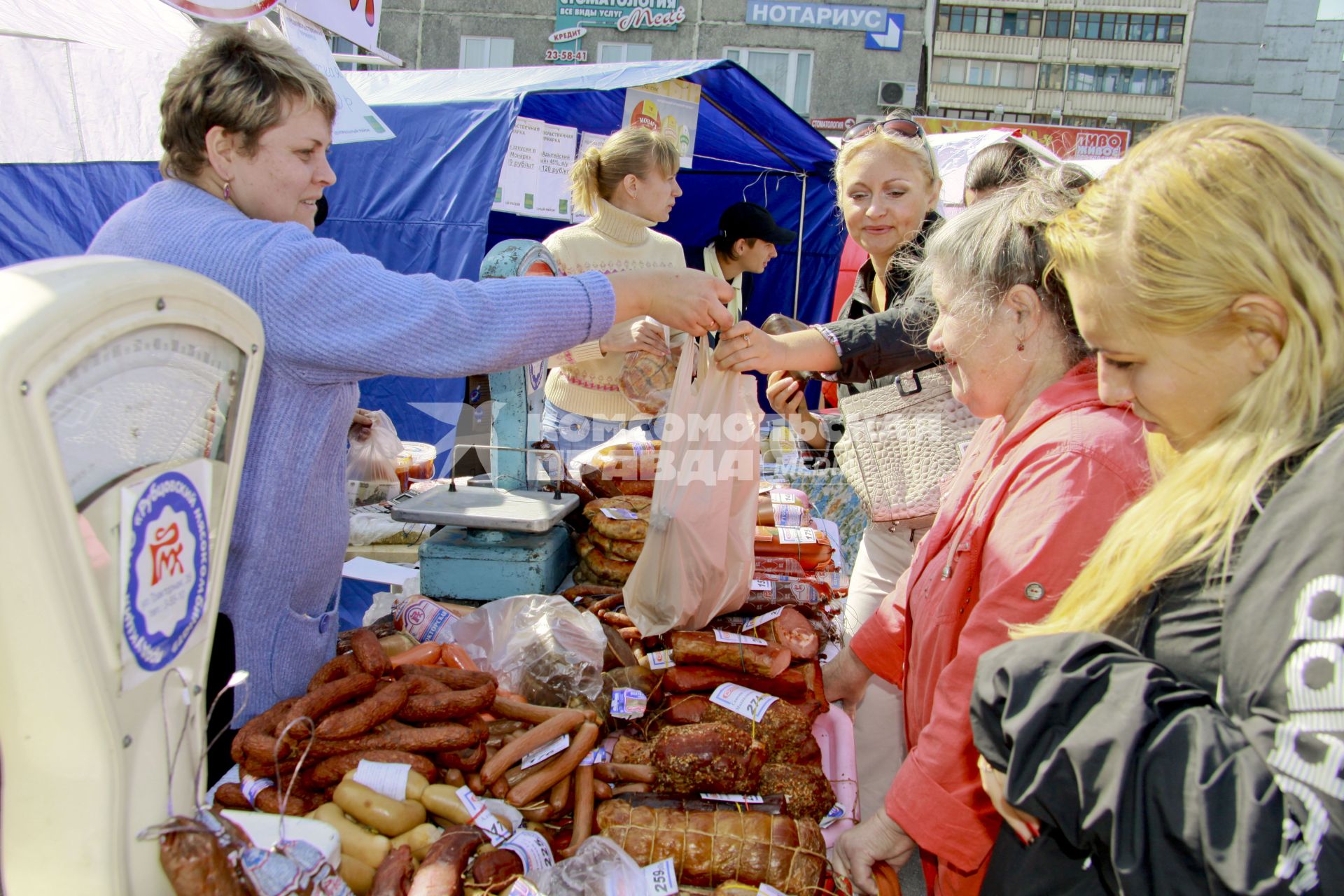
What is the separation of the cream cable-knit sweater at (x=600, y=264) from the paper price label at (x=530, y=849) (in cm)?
188

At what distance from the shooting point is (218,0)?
141 inches

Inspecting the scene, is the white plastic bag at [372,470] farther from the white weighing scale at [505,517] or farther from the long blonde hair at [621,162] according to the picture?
the long blonde hair at [621,162]

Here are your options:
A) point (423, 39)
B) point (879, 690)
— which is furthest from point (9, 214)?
point (423, 39)

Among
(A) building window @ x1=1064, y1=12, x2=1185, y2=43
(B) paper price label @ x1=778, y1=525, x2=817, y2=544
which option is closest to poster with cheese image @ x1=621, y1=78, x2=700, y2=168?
(B) paper price label @ x1=778, y1=525, x2=817, y2=544

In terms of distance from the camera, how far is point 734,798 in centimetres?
172

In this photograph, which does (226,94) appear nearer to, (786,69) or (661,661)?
(661,661)

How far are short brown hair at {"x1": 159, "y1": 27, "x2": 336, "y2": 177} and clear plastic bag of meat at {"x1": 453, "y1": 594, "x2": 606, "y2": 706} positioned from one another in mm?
1317

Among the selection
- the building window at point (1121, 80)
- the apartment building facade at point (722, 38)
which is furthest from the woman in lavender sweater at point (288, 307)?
the building window at point (1121, 80)

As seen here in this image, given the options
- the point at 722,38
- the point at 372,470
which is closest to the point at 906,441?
the point at 372,470

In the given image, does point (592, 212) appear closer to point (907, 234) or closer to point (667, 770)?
point (907, 234)

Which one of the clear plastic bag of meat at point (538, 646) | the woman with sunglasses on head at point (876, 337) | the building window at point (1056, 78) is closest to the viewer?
the clear plastic bag of meat at point (538, 646)

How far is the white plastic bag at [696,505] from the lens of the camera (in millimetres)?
2299

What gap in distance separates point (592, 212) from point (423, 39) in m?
23.9

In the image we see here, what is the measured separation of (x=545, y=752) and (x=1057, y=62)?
43868mm
